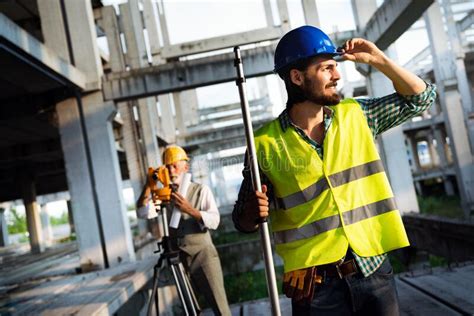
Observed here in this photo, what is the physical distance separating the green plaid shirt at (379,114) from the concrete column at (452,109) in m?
11.0

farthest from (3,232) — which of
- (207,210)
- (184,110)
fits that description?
(207,210)

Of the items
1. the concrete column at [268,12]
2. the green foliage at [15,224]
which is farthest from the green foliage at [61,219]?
the concrete column at [268,12]

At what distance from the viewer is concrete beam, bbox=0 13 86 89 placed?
484 cm

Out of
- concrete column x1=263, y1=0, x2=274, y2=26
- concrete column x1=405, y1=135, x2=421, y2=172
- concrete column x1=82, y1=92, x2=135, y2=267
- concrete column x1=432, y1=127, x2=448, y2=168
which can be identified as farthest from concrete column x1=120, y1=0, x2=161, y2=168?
concrete column x1=405, y1=135, x2=421, y2=172

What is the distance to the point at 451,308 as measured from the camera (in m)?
3.51

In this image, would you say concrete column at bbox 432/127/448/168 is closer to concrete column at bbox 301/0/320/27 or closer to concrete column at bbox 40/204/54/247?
concrete column at bbox 301/0/320/27

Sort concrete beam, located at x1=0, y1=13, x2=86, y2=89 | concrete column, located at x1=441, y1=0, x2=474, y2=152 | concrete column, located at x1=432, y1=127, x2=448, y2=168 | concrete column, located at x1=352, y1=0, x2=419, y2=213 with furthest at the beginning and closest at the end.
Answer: concrete column, located at x1=432, y1=127, x2=448, y2=168 → concrete column, located at x1=441, y1=0, x2=474, y2=152 → concrete column, located at x1=352, y1=0, x2=419, y2=213 → concrete beam, located at x1=0, y1=13, x2=86, y2=89

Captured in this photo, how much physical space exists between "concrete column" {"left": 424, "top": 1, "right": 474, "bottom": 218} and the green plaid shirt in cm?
1095

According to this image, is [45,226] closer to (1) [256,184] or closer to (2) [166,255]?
(2) [166,255]

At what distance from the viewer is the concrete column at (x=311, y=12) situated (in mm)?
8414

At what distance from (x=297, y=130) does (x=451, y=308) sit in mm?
2689

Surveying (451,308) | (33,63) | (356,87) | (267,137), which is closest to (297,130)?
(267,137)

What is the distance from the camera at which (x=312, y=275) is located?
1623 millimetres

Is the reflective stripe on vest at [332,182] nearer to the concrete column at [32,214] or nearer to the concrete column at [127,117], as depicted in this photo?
the concrete column at [127,117]
